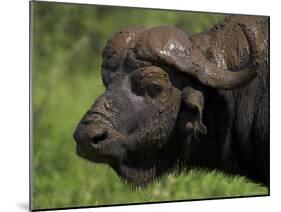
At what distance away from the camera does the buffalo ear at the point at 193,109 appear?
441 cm

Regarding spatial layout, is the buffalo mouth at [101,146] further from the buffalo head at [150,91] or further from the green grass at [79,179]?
the green grass at [79,179]

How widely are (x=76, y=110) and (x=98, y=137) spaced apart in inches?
60.8

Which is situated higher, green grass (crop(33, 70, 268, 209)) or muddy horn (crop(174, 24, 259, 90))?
muddy horn (crop(174, 24, 259, 90))

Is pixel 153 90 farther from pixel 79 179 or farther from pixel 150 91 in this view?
pixel 79 179

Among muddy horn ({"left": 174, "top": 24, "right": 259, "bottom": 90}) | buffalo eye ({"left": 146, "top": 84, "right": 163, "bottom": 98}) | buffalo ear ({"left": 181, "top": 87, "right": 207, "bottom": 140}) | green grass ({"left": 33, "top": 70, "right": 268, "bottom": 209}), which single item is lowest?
green grass ({"left": 33, "top": 70, "right": 268, "bottom": 209})

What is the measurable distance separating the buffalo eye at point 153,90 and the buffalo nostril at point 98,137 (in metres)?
0.35

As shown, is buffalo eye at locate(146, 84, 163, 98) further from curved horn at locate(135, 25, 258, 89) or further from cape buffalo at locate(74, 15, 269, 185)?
curved horn at locate(135, 25, 258, 89)

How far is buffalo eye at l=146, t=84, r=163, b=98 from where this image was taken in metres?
4.42

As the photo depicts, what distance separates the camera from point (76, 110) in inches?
227

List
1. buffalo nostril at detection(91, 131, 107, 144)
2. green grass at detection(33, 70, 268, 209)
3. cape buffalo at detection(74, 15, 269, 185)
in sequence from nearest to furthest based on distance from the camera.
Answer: buffalo nostril at detection(91, 131, 107, 144)
cape buffalo at detection(74, 15, 269, 185)
green grass at detection(33, 70, 268, 209)

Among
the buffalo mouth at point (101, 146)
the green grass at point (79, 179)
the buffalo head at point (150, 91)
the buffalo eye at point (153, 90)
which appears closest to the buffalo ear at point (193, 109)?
the buffalo head at point (150, 91)

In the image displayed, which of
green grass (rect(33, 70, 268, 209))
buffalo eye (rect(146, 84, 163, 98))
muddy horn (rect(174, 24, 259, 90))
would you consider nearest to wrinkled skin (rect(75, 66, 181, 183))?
buffalo eye (rect(146, 84, 163, 98))

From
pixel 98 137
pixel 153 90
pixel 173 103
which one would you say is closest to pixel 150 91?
pixel 153 90

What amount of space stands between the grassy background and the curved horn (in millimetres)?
621
